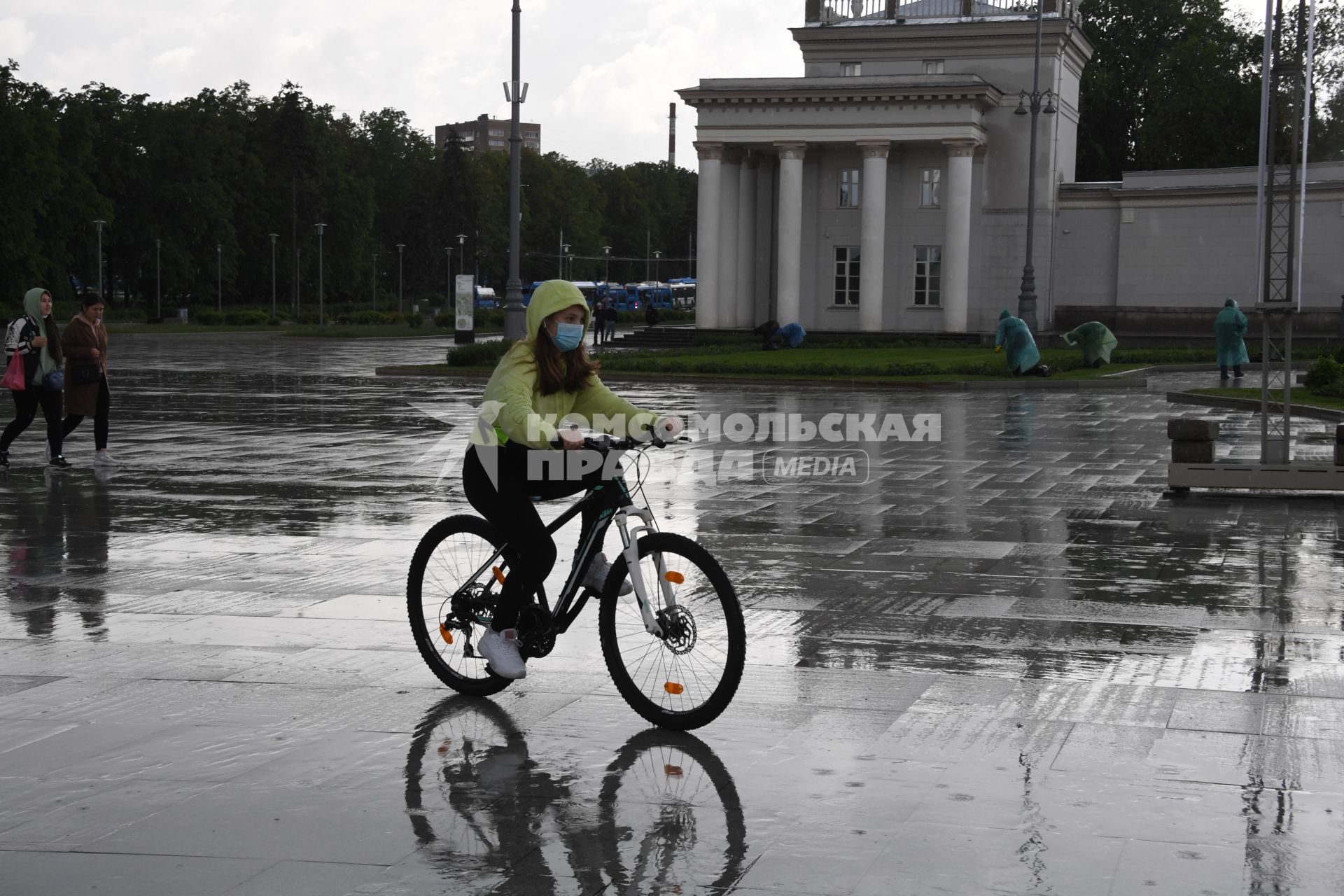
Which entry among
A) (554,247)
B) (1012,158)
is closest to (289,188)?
(554,247)

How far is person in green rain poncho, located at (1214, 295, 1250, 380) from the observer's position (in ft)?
107

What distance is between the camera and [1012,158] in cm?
6097

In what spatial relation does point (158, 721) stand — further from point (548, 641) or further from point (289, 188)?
point (289, 188)

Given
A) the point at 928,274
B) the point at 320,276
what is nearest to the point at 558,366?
the point at 928,274

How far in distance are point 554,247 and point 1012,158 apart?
101381mm

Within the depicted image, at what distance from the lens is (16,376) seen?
16.2m

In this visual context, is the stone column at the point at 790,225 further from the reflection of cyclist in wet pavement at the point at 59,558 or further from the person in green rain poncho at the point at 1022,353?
the reflection of cyclist in wet pavement at the point at 59,558

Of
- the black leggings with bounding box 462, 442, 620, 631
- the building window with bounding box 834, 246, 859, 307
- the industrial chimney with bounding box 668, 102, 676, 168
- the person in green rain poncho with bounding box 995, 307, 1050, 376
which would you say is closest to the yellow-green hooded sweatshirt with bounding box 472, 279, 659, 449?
the black leggings with bounding box 462, 442, 620, 631

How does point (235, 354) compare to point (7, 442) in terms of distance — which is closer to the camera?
point (7, 442)

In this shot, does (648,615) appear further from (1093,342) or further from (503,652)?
(1093,342)

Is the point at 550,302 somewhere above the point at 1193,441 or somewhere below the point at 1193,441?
above

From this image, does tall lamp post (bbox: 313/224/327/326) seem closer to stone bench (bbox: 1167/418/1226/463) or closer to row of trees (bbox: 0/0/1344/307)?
row of trees (bbox: 0/0/1344/307)

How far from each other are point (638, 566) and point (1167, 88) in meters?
80.8

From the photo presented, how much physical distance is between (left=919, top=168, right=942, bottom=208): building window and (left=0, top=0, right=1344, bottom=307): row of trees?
70.0 feet
